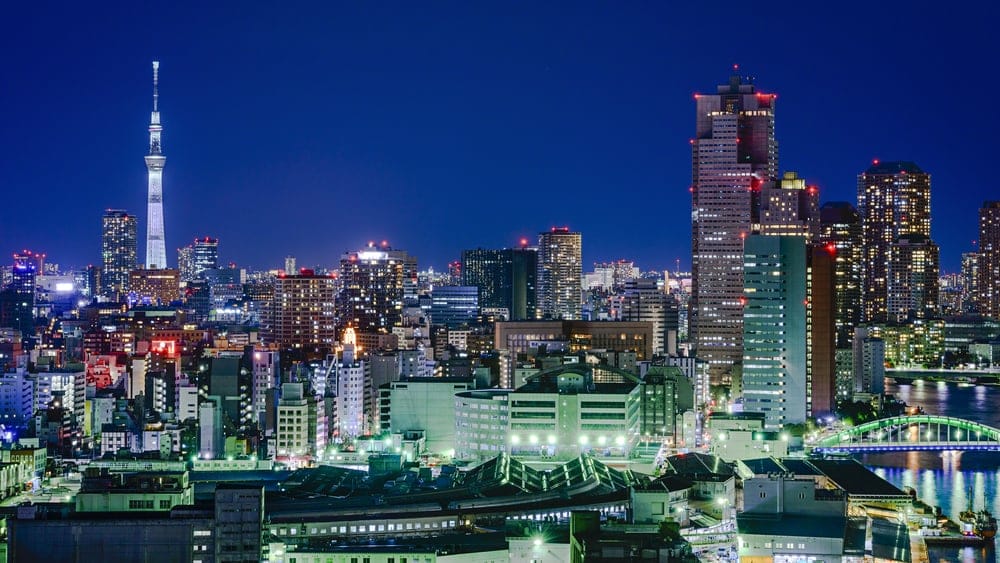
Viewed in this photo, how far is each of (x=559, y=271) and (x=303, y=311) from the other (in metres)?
12.8

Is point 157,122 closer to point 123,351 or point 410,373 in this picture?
point 123,351

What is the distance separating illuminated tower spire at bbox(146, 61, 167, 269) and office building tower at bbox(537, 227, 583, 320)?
1486 cm

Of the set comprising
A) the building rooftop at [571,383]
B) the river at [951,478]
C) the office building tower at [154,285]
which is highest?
the office building tower at [154,285]

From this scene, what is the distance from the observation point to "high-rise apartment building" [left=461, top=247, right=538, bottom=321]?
56.9 m

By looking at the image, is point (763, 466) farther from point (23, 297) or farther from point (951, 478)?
point (23, 297)

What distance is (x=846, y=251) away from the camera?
50.7 metres

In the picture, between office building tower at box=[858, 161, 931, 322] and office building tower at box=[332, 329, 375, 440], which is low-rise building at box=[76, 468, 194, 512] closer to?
office building tower at box=[332, 329, 375, 440]

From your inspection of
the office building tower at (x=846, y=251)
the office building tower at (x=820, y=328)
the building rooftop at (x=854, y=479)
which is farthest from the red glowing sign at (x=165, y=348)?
the office building tower at (x=846, y=251)

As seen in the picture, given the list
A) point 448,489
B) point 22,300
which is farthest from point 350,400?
point 22,300

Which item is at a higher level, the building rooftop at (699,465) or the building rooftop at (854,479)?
the building rooftop at (699,465)

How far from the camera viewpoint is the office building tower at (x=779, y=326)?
95.3 feet

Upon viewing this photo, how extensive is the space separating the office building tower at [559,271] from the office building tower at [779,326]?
25.9 m

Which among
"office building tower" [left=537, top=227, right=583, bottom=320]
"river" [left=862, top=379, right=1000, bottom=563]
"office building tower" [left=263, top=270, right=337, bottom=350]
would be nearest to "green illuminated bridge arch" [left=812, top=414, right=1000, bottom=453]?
"river" [left=862, top=379, right=1000, bottom=563]

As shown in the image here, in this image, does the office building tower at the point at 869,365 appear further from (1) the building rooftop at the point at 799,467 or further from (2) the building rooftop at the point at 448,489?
(2) the building rooftop at the point at 448,489
